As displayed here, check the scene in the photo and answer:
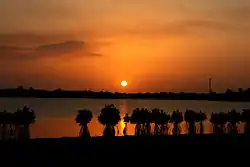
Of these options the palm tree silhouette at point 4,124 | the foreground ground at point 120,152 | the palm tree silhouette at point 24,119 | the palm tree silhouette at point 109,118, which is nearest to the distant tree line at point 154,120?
the palm tree silhouette at point 109,118

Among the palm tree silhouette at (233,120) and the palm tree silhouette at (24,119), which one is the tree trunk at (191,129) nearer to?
the palm tree silhouette at (233,120)

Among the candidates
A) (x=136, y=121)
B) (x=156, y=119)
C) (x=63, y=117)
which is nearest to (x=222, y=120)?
(x=156, y=119)

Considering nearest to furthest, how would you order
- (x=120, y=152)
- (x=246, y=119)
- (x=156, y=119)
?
1. (x=120, y=152)
2. (x=156, y=119)
3. (x=246, y=119)

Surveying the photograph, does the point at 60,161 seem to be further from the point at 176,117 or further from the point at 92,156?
the point at 176,117

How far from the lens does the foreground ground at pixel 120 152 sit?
52.5ft

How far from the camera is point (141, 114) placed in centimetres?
2434

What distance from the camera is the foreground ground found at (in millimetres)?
15992

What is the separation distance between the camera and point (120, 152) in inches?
683

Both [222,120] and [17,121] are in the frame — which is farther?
[222,120]

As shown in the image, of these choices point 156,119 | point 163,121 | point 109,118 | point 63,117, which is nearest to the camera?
point 109,118

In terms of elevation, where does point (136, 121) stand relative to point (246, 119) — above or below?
below

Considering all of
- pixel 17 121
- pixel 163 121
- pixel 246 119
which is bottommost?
pixel 17 121

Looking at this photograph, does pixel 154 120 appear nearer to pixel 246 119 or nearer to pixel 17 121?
pixel 246 119

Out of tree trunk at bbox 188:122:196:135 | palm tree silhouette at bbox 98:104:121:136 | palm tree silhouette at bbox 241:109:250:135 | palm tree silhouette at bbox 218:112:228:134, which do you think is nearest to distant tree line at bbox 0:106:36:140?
palm tree silhouette at bbox 98:104:121:136
